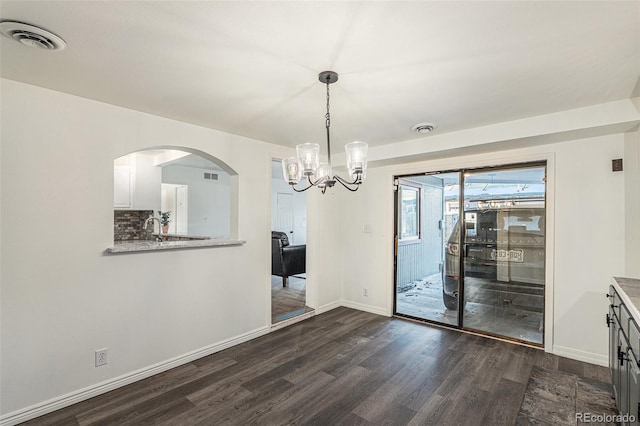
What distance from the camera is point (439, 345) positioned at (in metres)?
3.47

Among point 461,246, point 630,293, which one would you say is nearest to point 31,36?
point 630,293

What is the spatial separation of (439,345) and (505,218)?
5.52 ft

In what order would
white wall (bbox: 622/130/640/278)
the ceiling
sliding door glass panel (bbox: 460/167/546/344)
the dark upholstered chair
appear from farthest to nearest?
the dark upholstered chair < sliding door glass panel (bbox: 460/167/546/344) < white wall (bbox: 622/130/640/278) < the ceiling

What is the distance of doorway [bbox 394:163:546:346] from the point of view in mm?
3498

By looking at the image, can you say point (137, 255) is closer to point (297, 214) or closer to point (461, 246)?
point (461, 246)

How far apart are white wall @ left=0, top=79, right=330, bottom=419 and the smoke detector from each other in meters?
2.20

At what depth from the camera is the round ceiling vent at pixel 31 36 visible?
1531 millimetres

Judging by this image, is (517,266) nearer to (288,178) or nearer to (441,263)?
(441,263)

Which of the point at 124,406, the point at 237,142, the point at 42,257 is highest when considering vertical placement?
the point at 237,142

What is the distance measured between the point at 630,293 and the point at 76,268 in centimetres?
393

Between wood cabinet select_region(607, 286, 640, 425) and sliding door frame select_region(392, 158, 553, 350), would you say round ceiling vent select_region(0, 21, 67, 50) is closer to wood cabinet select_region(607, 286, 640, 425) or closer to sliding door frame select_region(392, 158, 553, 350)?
wood cabinet select_region(607, 286, 640, 425)

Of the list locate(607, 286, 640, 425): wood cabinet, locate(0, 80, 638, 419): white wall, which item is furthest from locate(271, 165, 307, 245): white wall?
locate(607, 286, 640, 425): wood cabinet

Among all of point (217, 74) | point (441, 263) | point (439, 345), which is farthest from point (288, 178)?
point (441, 263)

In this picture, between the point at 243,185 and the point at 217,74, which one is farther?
the point at 243,185
